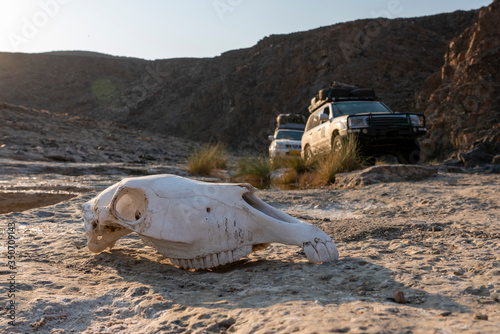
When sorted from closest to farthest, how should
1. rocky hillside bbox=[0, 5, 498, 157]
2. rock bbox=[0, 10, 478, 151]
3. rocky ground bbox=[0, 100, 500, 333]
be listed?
rocky ground bbox=[0, 100, 500, 333] → rocky hillside bbox=[0, 5, 498, 157] → rock bbox=[0, 10, 478, 151]

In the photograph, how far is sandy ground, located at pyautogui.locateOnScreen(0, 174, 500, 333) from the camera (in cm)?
156

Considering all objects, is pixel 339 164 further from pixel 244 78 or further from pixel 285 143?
pixel 244 78

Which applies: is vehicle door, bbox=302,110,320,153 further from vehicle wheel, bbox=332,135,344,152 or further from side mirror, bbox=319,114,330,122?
vehicle wheel, bbox=332,135,344,152

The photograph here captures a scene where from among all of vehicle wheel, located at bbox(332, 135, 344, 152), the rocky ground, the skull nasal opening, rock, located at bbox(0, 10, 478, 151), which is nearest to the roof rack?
vehicle wheel, located at bbox(332, 135, 344, 152)

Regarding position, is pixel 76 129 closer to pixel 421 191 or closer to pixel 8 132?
pixel 8 132

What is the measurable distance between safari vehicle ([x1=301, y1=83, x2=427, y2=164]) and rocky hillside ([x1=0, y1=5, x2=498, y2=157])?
1042cm

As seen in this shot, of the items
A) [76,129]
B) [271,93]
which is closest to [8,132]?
[76,129]

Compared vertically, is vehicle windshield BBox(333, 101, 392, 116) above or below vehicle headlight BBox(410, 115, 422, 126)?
above

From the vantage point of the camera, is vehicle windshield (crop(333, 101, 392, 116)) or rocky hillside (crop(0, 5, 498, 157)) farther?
rocky hillside (crop(0, 5, 498, 157))

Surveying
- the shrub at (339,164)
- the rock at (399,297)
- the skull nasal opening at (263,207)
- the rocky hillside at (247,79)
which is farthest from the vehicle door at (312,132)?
the rocky hillside at (247,79)

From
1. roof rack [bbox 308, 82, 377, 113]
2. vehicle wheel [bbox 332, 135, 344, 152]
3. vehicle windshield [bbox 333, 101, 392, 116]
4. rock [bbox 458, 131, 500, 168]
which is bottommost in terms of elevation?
rock [bbox 458, 131, 500, 168]

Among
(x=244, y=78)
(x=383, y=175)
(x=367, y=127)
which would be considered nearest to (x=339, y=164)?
(x=383, y=175)

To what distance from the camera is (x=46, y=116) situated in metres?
19.5

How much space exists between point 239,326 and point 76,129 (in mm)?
19116
